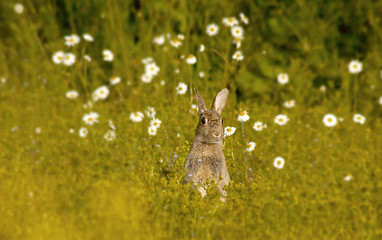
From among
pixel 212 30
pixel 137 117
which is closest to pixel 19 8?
pixel 212 30

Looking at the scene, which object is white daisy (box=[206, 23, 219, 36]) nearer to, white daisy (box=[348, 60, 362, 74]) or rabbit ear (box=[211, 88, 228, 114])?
rabbit ear (box=[211, 88, 228, 114])

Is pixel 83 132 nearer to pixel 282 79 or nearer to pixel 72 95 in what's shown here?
pixel 72 95

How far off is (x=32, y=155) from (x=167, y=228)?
1695mm

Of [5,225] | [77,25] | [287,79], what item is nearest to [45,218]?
[5,225]

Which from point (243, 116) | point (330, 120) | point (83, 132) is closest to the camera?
point (243, 116)

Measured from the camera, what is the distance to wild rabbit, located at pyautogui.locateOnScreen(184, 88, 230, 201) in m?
2.53

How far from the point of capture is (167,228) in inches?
118

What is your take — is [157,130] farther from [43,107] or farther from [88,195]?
[43,107]

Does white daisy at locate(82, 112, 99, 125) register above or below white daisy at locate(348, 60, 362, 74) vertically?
below

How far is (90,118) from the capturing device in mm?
4195

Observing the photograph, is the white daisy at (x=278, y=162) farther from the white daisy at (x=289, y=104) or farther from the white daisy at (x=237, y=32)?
the white daisy at (x=237, y=32)

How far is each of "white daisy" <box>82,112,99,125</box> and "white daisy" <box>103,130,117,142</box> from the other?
386 millimetres

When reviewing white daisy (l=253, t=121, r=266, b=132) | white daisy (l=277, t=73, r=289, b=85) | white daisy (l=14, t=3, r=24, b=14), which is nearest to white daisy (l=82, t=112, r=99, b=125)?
white daisy (l=253, t=121, r=266, b=132)

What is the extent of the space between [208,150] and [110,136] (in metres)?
1.40
